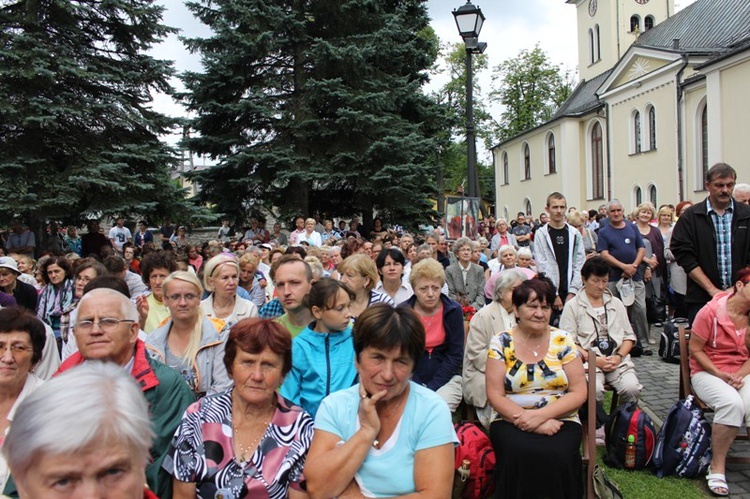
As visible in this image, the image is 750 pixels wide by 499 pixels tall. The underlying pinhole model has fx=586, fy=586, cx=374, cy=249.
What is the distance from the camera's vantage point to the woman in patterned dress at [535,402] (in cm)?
369

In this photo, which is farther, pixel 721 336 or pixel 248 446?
pixel 721 336

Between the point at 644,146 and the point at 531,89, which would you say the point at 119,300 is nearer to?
the point at 644,146

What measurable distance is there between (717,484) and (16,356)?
15.2ft

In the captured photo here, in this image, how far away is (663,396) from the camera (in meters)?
6.24

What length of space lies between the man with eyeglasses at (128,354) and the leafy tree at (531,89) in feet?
165

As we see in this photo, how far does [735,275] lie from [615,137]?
30982 millimetres

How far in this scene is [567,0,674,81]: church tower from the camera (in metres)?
42.0

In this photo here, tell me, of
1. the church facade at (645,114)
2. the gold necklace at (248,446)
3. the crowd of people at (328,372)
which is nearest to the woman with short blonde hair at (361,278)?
the crowd of people at (328,372)

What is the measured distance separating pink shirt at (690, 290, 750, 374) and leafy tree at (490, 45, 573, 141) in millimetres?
48053

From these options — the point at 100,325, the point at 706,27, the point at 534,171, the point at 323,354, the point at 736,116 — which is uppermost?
the point at 706,27

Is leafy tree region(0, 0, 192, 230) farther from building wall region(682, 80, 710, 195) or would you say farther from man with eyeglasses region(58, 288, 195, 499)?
building wall region(682, 80, 710, 195)

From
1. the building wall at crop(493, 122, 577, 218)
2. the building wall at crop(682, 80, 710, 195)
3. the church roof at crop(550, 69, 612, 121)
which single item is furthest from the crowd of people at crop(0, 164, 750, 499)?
the church roof at crop(550, 69, 612, 121)

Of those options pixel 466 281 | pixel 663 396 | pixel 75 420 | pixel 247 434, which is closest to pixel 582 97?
pixel 466 281

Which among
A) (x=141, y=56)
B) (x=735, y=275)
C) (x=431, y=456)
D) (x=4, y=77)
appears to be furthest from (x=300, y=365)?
(x=141, y=56)
